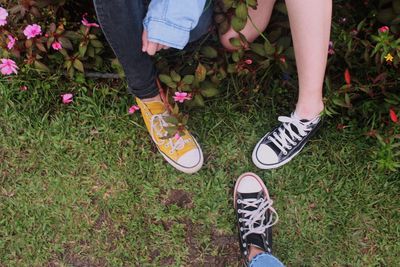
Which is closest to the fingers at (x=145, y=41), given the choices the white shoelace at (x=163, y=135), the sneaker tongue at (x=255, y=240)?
the white shoelace at (x=163, y=135)

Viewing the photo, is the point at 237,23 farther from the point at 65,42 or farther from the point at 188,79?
the point at 65,42

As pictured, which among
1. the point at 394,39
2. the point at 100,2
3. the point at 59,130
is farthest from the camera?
the point at 59,130

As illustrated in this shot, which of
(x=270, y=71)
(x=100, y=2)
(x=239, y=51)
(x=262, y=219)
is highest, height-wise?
(x=100, y=2)

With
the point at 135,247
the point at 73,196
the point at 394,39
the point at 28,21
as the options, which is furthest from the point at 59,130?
the point at 394,39

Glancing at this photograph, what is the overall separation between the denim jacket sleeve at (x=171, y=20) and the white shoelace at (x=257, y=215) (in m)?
0.87

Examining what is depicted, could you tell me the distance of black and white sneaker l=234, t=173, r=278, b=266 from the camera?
6.80ft

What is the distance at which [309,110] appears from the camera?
1936 mm

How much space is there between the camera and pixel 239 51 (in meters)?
1.86

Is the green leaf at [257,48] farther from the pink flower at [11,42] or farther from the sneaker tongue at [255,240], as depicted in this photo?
the pink flower at [11,42]

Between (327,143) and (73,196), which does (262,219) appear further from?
(73,196)

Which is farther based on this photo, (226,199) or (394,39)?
(226,199)

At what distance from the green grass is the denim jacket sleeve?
0.71 m

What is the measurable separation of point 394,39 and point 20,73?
64.3 inches

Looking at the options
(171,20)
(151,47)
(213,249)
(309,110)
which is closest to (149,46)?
(151,47)
